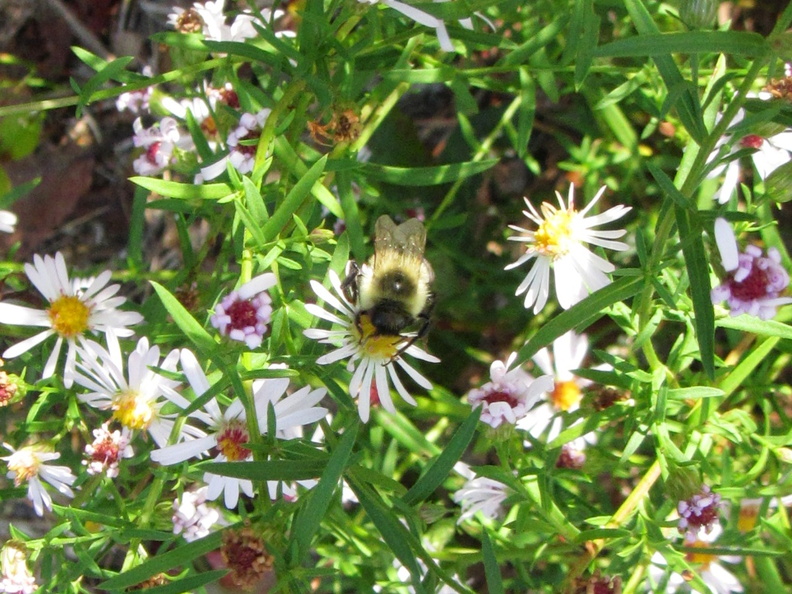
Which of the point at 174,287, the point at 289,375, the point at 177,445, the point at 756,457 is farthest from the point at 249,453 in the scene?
the point at 756,457

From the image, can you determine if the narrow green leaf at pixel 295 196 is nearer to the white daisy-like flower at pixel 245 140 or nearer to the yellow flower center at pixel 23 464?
the white daisy-like flower at pixel 245 140

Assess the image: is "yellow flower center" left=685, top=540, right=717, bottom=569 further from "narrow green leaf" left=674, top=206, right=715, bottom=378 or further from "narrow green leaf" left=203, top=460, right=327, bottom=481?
"narrow green leaf" left=203, top=460, right=327, bottom=481

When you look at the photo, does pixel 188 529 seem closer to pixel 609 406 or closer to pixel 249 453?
pixel 249 453

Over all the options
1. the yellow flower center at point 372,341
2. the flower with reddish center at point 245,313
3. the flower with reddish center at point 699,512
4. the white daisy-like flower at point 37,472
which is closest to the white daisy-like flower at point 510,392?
the yellow flower center at point 372,341

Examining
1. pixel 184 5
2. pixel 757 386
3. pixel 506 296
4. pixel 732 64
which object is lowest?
pixel 757 386

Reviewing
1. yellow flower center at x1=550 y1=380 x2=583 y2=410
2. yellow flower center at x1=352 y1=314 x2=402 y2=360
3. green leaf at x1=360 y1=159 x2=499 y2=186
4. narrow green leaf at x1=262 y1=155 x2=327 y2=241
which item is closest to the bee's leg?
yellow flower center at x1=352 y1=314 x2=402 y2=360
